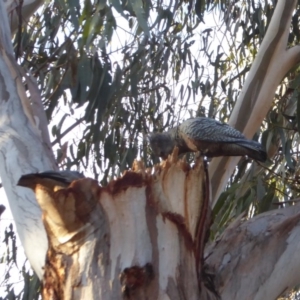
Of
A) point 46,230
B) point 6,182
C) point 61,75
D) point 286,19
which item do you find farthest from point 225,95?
point 46,230

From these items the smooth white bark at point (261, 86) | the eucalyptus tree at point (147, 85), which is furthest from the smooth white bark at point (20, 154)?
the smooth white bark at point (261, 86)

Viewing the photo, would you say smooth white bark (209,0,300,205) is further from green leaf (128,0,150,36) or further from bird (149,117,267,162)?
green leaf (128,0,150,36)

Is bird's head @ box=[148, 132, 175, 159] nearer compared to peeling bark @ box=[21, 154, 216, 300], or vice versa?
peeling bark @ box=[21, 154, 216, 300]

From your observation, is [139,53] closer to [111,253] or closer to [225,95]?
[225,95]

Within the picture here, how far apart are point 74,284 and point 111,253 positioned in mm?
97

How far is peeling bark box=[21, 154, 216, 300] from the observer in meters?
1.28

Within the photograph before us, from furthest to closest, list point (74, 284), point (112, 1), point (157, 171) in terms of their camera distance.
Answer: point (112, 1), point (157, 171), point (74, 284)

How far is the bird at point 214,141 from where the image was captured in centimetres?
211

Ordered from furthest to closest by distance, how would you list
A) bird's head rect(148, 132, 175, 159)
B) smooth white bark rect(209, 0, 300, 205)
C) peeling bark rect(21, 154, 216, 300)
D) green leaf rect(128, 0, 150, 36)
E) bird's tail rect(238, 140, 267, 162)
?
smooth white bark rect(209, 0, 300, 205)
bird's head rect(148, 132, 175, 159)
bird's tail rect(238, 140, 267, 162)
green leaf rect(128, 0, 150, 36)
peeling bark rect(21, 154, 216, 300)

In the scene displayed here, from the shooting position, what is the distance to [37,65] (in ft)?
9.89

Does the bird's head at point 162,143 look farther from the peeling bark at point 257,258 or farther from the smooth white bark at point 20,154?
the peeling bark at point 257,258

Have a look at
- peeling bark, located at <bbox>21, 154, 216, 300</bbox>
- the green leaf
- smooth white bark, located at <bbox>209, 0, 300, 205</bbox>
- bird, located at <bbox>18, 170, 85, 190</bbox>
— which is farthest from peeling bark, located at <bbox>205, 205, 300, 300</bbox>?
smooth white bark, located at <bbox>209, 0, 300, 205</bbox>

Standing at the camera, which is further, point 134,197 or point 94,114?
point 94,114

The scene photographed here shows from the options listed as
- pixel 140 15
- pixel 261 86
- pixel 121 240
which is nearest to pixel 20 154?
pixel 121 240
